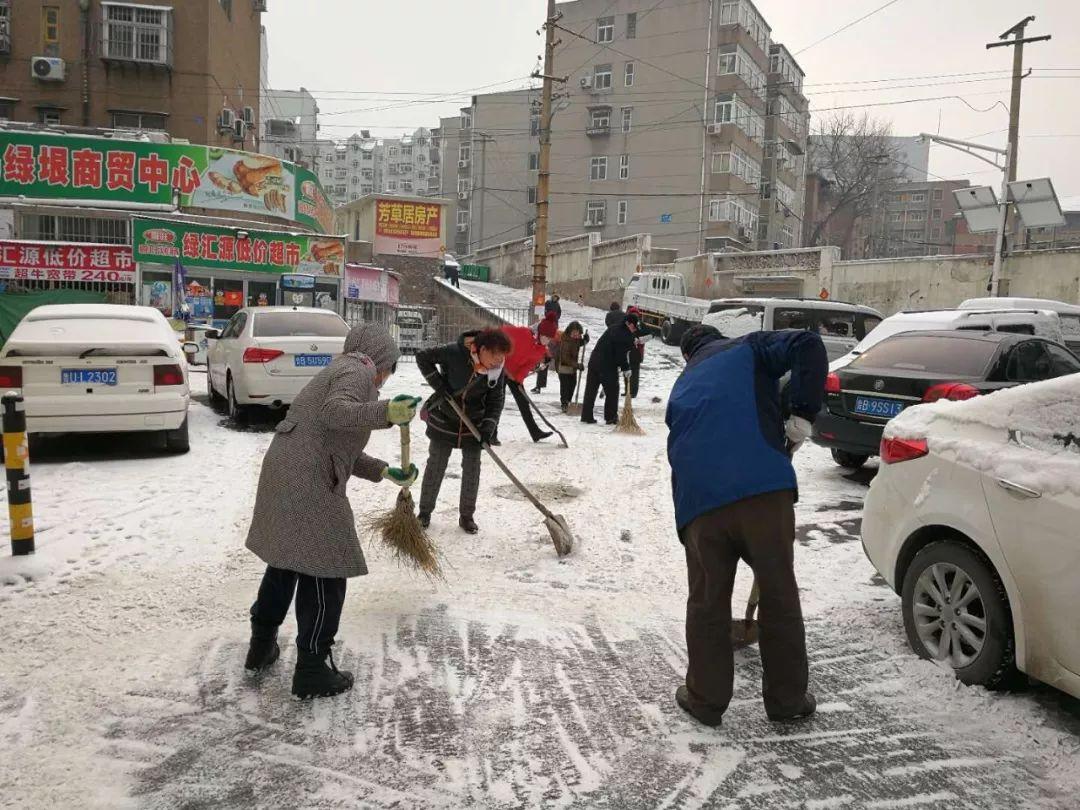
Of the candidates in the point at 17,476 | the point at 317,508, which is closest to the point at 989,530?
the point at 317,508

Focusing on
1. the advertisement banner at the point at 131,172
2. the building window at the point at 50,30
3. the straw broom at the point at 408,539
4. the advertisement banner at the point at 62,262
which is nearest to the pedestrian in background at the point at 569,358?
the straw broom at the point at 408,539

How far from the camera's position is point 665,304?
25.5 meters

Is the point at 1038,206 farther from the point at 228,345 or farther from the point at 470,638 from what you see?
the point at 470,638

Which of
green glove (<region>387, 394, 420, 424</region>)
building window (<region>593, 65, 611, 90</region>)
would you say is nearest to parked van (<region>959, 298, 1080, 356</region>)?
green glove (<region>387, 394, 420, 424</region>)

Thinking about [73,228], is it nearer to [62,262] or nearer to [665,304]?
[62,262]

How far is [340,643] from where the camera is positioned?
406 cm

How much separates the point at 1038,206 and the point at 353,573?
25417 millimetres

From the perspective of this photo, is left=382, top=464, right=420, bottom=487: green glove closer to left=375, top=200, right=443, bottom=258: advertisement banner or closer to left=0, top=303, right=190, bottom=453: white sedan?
left=0, top=303, right=190, bottom=453: white sedan

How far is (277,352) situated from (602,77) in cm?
→ 4608

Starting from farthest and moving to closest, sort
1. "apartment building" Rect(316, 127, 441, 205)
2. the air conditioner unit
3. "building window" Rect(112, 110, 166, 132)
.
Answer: "apartment building" Rect(316, 127, 441, 205) → "building window" Rect(112, 110, 166, 132) → the air conditioner unit

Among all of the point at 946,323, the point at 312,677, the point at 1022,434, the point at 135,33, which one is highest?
the point at 135,33

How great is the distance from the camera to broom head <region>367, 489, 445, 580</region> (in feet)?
15.3

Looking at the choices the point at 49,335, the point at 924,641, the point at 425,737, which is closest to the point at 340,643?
the point at 425,737

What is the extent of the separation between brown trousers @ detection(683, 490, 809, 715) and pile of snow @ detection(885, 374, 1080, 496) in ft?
→ 3.20
